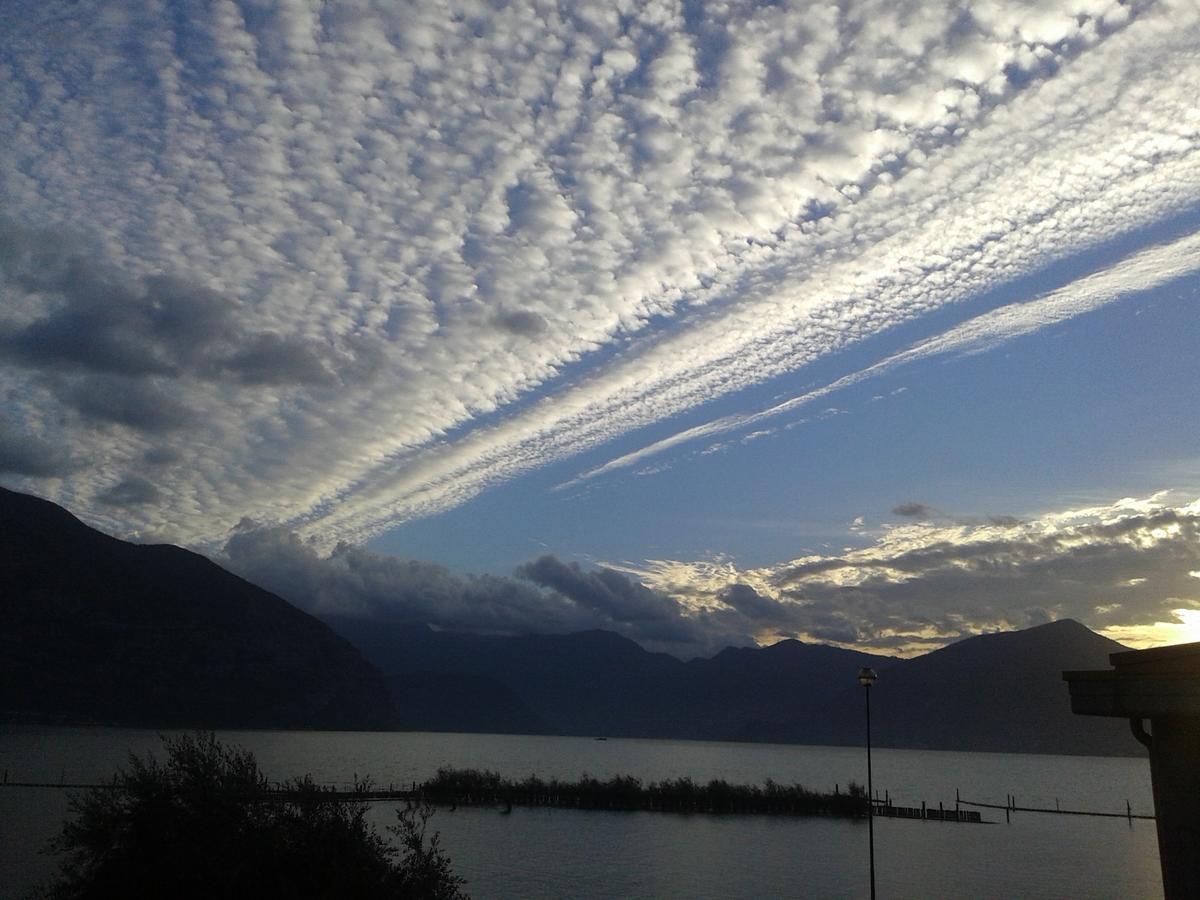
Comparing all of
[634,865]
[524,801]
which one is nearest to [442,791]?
[524,801]

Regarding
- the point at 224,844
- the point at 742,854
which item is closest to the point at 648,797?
the point at 742,854

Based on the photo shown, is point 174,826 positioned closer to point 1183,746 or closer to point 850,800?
point 1183,746

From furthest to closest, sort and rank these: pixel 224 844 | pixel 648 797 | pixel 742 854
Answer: pixel 648 797 → pixel 742 854 → pixel 224 844

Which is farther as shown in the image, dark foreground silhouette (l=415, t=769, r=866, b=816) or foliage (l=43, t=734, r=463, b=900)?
dark foreground silhouette (l=415, t=769, r=866, b=816)

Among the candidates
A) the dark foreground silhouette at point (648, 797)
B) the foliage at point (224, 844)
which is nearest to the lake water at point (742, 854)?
the dark foreground silhouette at point (648, 797)

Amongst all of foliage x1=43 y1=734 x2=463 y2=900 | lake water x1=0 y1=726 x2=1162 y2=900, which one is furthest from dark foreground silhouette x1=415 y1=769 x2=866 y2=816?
foliage x1=43 y1=734 x2=463 y2=900

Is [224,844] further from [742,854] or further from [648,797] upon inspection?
[648,797]

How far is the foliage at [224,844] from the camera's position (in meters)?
25.7

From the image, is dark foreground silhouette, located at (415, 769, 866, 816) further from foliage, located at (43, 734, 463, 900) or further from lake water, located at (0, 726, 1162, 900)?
foliage, located at (43, 734, 463, 900)

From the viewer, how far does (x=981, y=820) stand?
11988 centimetres

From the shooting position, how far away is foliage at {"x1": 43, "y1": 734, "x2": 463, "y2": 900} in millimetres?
25656

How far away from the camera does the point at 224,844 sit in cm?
2617

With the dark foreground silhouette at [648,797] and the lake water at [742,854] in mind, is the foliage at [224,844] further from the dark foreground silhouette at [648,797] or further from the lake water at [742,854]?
the dark foreground silhouette at [648,797]

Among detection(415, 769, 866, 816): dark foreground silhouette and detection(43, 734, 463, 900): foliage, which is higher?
detection(43, 734, 463, 900): foliage
